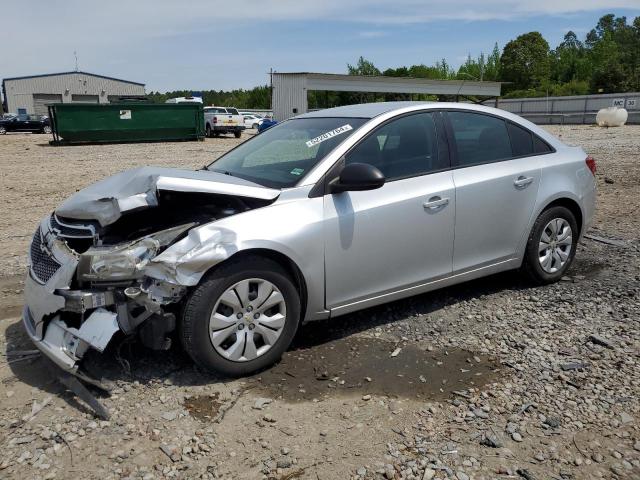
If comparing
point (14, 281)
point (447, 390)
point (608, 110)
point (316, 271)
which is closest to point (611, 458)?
point (447, 390)

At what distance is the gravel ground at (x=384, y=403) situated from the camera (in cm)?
274

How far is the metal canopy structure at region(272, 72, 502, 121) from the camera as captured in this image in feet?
133

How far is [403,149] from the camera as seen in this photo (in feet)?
13.9

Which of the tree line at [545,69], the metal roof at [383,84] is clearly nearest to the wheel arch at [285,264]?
the metal roof at [383,84]

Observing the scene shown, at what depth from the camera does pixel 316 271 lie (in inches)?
144

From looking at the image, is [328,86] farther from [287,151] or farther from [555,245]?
[287,151]

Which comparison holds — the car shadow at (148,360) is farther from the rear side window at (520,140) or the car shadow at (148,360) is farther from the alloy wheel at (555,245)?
the rear side window at (520,140)

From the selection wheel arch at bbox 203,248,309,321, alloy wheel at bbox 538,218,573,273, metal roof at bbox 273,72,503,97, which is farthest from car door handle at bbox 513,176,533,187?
metal roof at bbox 273,72,503,97

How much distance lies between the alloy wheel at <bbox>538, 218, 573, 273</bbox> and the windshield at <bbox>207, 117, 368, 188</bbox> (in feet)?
6.71

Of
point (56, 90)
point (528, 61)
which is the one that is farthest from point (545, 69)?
point (56, 90)

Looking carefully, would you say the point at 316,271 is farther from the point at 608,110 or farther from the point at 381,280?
the point at 608,110

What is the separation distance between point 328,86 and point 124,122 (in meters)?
19.7

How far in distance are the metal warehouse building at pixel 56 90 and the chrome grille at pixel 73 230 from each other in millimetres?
66321

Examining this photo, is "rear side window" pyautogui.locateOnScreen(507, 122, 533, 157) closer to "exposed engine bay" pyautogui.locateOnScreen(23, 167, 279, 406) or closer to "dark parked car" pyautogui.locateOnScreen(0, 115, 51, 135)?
"exposed engine bay" pyautogui.locateOnScreen(23, 167, 279, 406)
